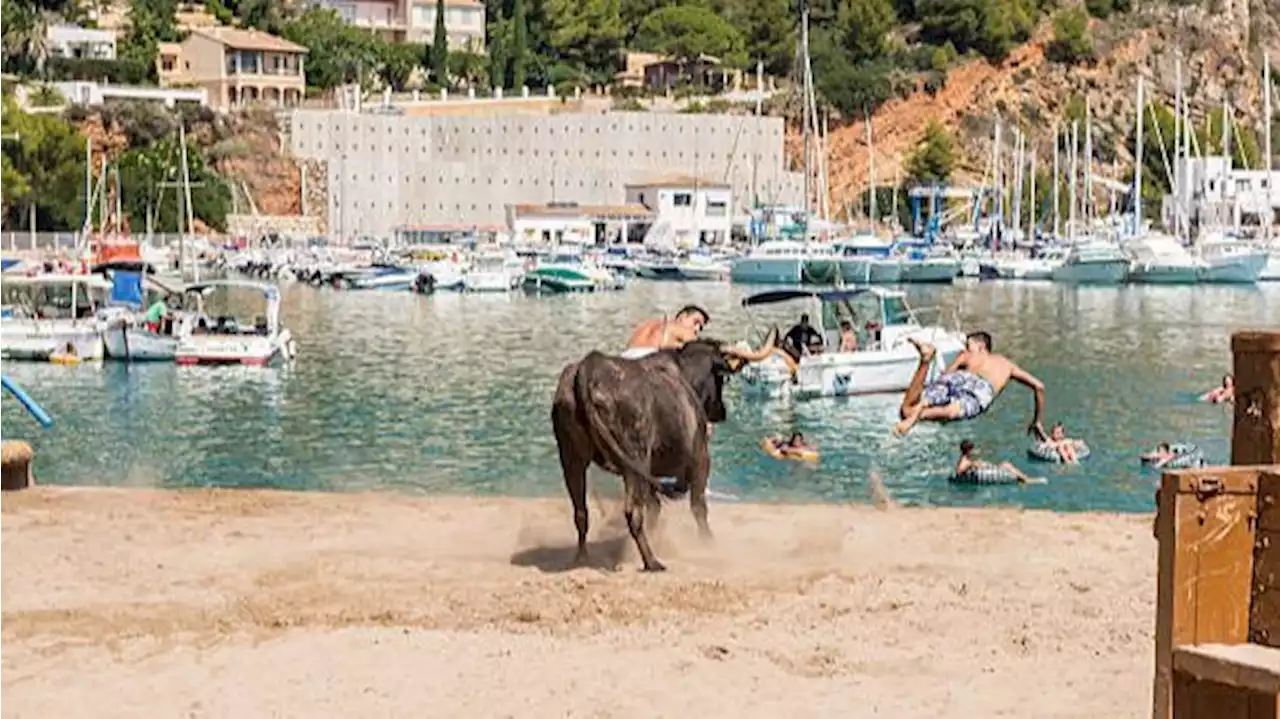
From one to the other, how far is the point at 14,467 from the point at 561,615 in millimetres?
8135

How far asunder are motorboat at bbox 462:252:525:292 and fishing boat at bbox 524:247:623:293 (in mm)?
707

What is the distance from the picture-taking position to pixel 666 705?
10023 millimetres

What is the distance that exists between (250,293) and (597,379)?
76.8m

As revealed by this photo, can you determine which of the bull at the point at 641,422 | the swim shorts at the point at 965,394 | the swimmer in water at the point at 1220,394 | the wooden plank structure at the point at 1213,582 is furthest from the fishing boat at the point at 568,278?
the wooden plank structure at the point at 1213,582

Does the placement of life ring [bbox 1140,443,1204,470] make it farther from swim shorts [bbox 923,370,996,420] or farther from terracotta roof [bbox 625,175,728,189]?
terracotta roof [bbox 625,175,728,189]

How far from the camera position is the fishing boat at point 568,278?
88.9 metres

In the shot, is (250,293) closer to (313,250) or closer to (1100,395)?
(313,250)

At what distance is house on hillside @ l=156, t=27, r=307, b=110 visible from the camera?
129625 mm

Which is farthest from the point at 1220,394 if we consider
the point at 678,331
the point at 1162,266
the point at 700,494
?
the point at 1162,266

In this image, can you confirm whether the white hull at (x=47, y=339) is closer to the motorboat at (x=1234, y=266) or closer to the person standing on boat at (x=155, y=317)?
the person standing on boat at (x=155, y=317)

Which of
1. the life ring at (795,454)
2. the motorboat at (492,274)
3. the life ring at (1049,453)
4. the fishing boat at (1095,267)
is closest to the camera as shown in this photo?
the life ring at (1049,453)

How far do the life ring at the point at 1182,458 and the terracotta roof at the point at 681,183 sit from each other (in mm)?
96384

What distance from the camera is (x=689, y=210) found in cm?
12644

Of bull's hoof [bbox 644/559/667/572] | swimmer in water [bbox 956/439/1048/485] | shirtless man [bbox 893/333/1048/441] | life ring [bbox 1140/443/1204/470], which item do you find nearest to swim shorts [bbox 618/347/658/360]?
bull's hoof [bbox 644/559/667/572]
